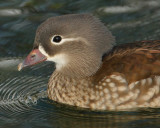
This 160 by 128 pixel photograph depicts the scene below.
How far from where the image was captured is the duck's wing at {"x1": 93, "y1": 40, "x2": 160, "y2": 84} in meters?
6.43

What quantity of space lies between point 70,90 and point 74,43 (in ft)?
2.29

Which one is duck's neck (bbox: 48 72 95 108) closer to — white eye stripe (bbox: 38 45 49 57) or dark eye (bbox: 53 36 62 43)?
white eye stripe (bbox: 38 45 49 57)

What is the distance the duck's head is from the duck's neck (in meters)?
0.14

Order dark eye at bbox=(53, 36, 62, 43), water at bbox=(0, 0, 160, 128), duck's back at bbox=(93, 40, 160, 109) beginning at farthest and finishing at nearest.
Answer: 1. dark eye at bbox=(53, 36, 62, 43)
2. duck's back at bbox=(93, 40, 160, 109)
3. water at bbox=(0, 0, 160, 128)

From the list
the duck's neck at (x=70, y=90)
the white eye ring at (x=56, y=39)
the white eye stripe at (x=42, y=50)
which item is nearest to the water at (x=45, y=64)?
the duck's neck at (x=70, y=90)

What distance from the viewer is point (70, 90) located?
6.81 m

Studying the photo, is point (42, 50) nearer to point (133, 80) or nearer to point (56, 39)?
point (56, 39)

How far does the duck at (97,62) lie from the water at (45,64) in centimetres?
16

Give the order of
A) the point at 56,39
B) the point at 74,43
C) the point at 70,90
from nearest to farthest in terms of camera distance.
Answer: the point at 56,39 < the point at 74,43 < the point at 70,90

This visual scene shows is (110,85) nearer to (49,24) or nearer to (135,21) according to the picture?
(49,24)

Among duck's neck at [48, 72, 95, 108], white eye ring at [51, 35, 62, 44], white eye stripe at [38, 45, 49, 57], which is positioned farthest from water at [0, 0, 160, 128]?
white eye ring at [51, 35, 62, 44]

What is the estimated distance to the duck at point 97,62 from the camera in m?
6.43

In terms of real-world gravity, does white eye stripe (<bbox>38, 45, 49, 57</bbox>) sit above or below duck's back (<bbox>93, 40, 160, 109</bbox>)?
above

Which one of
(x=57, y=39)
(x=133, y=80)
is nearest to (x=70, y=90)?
(x=57, y=39)
